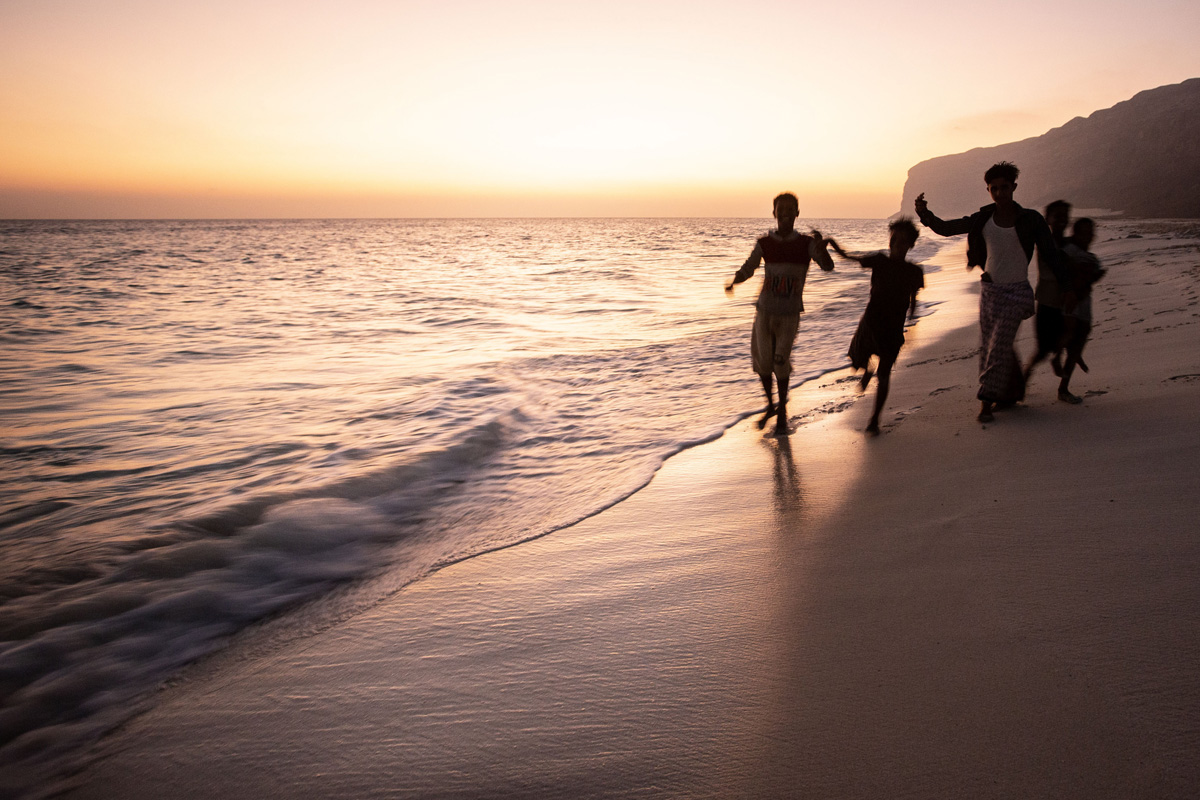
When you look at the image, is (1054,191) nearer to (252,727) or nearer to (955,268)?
(955,268)

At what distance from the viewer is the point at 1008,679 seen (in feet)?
7.07

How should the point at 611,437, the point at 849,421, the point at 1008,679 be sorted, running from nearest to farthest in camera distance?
the point at 1008,679
the point at 849,421
the point at 611,437

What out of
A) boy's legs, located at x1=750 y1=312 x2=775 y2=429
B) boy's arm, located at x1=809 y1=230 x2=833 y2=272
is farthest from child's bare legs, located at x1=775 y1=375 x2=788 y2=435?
boy's arm, located at x1=809 y1=230 x2=833 y2=272

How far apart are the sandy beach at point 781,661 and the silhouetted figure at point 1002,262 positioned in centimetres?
79

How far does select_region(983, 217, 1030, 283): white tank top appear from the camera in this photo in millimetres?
4695

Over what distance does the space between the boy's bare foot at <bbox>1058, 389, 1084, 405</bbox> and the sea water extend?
2575 mm

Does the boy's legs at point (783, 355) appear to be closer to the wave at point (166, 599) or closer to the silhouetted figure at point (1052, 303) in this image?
the silhouetted figure at point (1052, 303)

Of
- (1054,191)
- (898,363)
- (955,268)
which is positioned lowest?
(898,363)

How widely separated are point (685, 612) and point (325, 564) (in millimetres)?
2323

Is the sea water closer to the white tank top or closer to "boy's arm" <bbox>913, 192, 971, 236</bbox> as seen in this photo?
"boy's arm" <bbox>913, 192, 971, 236</bbox>

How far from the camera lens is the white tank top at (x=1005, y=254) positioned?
4.70 m

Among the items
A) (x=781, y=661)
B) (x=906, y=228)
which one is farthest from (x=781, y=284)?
(x=781, y=661)

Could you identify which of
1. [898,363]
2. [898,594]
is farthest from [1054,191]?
[898,594]

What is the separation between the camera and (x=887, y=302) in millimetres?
5113
